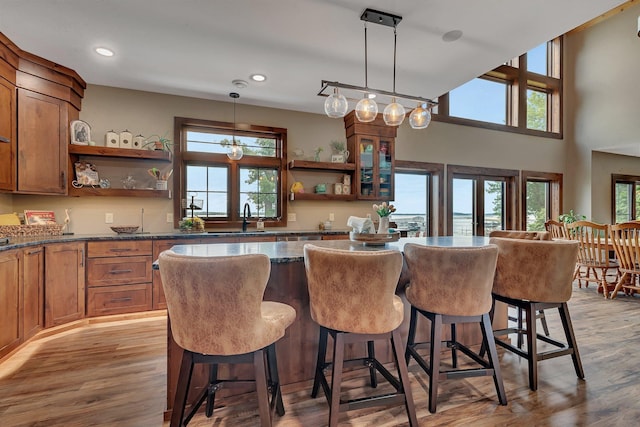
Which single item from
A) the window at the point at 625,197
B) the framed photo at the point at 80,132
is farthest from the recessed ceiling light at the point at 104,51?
the window at the point at 625,197

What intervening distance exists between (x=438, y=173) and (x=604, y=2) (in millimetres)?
3385

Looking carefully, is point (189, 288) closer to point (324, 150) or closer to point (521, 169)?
point (324, 150)

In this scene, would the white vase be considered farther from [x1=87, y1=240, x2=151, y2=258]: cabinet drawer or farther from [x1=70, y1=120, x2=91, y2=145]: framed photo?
[x1=70, y1=120, x2=91, y2=145]: framed photo

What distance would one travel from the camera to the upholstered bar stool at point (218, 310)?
4.15ft

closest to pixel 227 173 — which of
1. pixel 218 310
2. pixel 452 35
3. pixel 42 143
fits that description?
pixel 42 143

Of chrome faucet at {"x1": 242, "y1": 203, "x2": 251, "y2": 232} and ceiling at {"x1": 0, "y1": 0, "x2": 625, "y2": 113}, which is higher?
ceiling at {"x1": 0, "y1": 0, "x2": 625, "y2": 113}

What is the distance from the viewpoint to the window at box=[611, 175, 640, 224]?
656cm

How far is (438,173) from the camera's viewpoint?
17.9ft

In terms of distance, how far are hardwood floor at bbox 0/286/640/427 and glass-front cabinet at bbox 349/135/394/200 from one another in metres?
2.76

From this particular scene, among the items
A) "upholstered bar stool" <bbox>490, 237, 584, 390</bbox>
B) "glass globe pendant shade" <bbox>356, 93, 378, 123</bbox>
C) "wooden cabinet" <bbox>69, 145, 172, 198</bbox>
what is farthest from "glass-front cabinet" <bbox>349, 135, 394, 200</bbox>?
"upholstered bar stool" <bbox>490, 237, 584, 390</bbox>

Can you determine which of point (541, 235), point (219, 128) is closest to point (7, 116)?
point (219, 128)

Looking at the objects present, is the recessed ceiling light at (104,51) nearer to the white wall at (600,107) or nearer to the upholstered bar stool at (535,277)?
the upholstered bar stool at (535,277)

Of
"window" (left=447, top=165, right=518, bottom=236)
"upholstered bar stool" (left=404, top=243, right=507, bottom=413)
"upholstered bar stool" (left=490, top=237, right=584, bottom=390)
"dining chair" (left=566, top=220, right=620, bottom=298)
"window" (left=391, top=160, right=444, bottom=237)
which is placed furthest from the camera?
"window" (left=447, top=165, right=518, bottom=236)

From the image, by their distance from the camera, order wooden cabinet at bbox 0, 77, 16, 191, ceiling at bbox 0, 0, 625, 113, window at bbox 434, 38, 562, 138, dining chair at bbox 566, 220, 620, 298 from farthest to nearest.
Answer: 1. window at bbox 434, 38, 562, 138
2. dining chair at bbox 566, 220, 620, 298
3. wooden cabinet at bbox 0, 77, 16, 191
4. ceiling at bbox 0, 0, 625, 113
